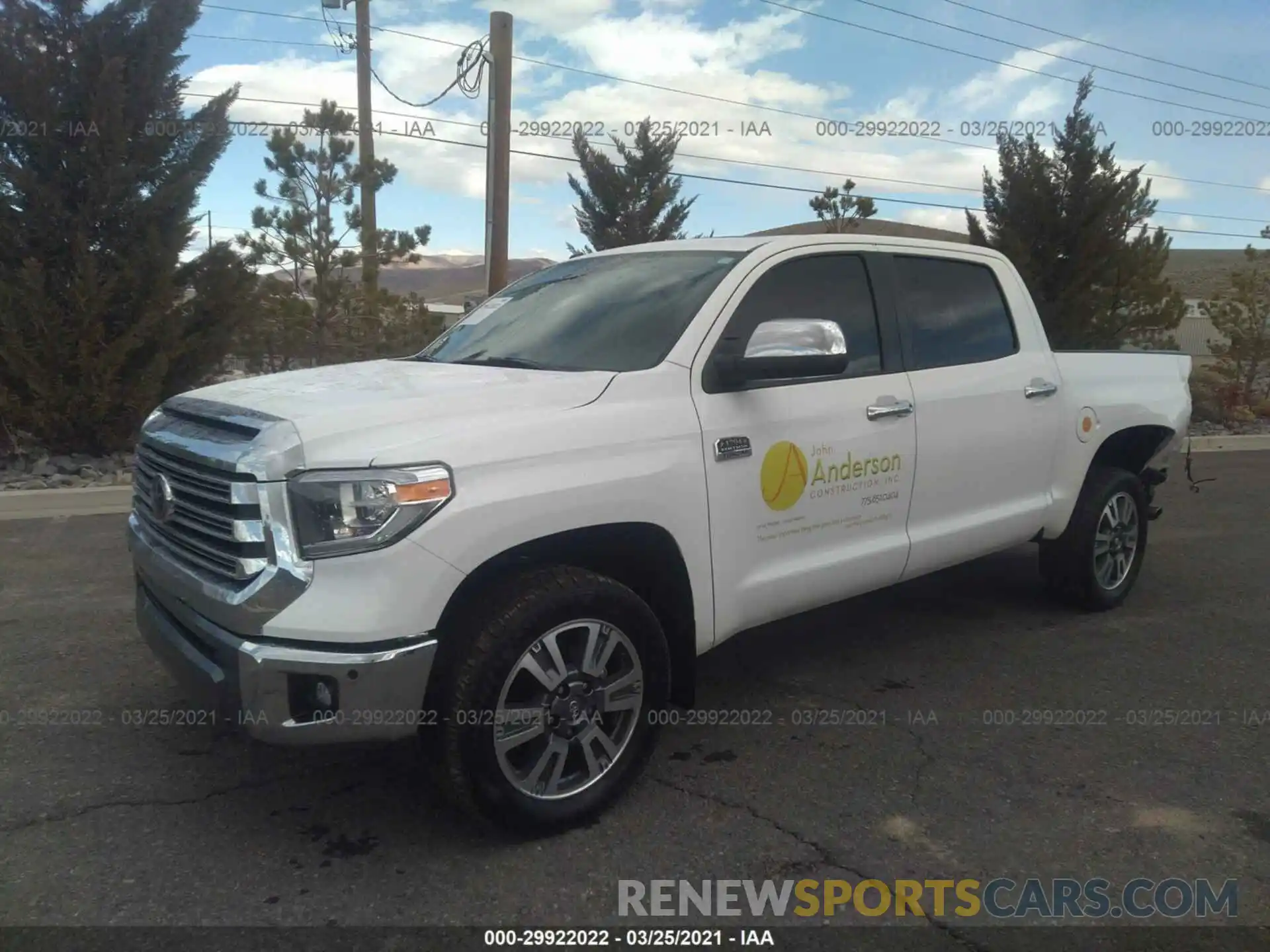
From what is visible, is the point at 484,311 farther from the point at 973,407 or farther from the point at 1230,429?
the point at 1230,429

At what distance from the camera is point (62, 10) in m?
9.55

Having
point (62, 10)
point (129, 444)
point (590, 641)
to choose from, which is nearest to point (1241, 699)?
point (590, 641)

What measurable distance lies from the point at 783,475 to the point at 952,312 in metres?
1.63

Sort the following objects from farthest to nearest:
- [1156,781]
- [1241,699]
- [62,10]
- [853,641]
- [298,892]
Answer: [62,10] → [853,641] → [1241,699] → [1156,781] → [298,892]

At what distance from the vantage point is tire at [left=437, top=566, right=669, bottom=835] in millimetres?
2936

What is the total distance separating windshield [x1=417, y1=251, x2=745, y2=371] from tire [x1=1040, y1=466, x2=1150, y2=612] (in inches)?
99.6

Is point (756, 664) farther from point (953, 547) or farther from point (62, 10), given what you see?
point (62, 10)

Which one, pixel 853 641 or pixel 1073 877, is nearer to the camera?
pixel 1073 877

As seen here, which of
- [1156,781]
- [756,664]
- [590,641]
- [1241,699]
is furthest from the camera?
[756,664]

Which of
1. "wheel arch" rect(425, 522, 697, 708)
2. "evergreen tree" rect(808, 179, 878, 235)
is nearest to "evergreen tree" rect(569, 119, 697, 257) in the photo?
"evergreen tree" rect(808, 179, 878, 235)

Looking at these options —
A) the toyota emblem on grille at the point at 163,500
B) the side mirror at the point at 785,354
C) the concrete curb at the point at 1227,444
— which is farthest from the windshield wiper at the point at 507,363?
the concrete curb at the point at 1227,444

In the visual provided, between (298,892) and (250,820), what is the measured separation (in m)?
0.49

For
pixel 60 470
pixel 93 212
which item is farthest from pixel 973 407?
pixel 93 212

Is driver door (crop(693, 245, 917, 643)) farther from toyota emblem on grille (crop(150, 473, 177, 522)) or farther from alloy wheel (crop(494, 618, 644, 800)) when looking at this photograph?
toyota emblem on grille (crop(150, 473, 177, 522))
